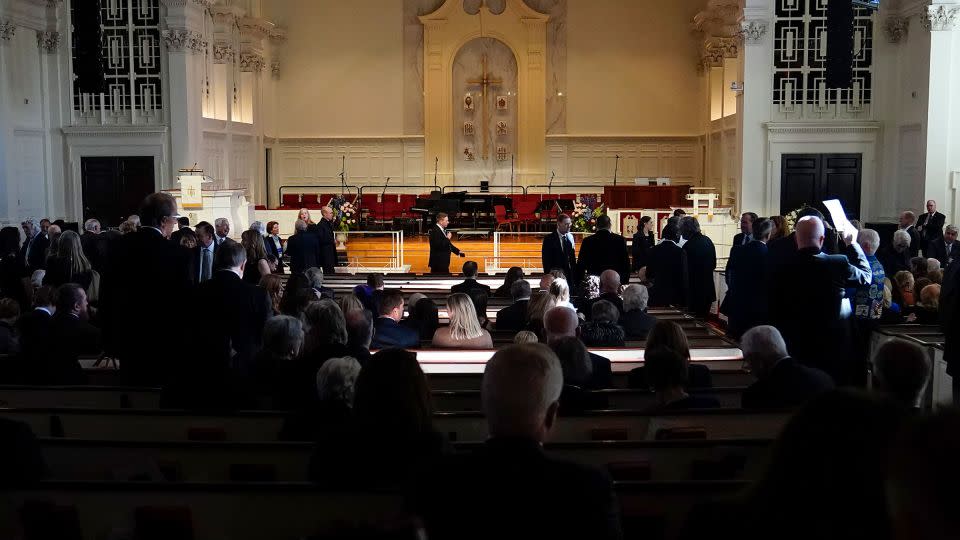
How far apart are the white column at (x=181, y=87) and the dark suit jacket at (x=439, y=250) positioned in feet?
27.3

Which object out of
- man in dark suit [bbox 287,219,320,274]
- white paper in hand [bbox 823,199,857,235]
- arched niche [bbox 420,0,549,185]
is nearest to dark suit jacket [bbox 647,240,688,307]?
white paper in hand [bbox 823,199,857,235]

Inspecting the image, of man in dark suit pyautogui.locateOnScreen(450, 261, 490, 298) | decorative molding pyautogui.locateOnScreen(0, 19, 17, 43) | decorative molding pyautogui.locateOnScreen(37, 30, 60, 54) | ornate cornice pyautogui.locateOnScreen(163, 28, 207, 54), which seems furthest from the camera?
ornate cornice pyautogui.locateOnScreen(163, 28, 207, 54)

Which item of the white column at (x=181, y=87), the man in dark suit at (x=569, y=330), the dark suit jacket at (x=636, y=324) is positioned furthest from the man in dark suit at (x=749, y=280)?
the white column at (x=181, y=87)

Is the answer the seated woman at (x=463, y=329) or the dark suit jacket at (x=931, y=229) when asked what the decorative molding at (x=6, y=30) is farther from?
the dark suit jacket at (x=931, y=229)

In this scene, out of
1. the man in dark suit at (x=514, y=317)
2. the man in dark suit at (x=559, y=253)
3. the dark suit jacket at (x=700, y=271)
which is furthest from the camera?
the dark suit jacket at (x=700, y=271)

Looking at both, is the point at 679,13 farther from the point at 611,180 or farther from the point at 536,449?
the point at 536,449

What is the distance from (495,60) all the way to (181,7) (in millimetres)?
10192

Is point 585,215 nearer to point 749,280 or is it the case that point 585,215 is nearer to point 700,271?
point 700,271

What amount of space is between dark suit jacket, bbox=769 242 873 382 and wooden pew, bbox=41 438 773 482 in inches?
118

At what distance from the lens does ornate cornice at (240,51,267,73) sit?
90.2 feet

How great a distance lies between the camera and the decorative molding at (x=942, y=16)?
19141 mm

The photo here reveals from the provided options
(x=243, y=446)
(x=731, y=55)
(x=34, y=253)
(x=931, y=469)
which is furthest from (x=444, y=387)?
(x=731, y=55)

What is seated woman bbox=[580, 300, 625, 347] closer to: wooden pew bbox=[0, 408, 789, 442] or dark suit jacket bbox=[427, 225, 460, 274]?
wooden pew bbox=[0, 408, 789, 442]

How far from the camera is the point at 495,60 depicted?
1176 inches
